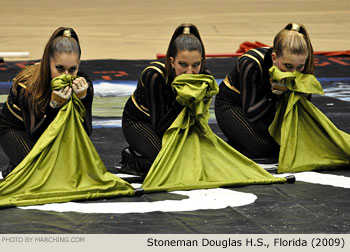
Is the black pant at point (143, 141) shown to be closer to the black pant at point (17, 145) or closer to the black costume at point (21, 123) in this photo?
the black costume at point (21, 123)

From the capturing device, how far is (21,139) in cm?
361

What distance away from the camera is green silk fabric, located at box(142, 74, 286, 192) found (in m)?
3.47

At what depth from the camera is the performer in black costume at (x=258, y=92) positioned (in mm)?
3744

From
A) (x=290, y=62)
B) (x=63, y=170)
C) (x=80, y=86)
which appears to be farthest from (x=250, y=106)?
(x=63, y=170)

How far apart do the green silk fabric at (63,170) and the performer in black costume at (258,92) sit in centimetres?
94

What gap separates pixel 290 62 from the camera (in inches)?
147

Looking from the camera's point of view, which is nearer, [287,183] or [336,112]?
[287,183]

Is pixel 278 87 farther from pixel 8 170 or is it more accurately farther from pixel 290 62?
pixel 8 170

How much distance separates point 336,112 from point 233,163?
1.78 meters

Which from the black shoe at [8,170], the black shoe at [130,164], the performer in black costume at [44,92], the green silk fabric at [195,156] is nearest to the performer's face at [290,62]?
the green silk fabric at [195,156]

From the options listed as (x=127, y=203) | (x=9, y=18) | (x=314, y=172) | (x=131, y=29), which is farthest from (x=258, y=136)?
(x=9, y=18)

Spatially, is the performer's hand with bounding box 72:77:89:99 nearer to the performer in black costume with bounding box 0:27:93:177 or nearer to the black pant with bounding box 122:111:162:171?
the performer in black costume with bounding box 0:27:93:177

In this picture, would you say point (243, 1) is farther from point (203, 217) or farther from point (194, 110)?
point (203, 217)

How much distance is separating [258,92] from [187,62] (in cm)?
60
